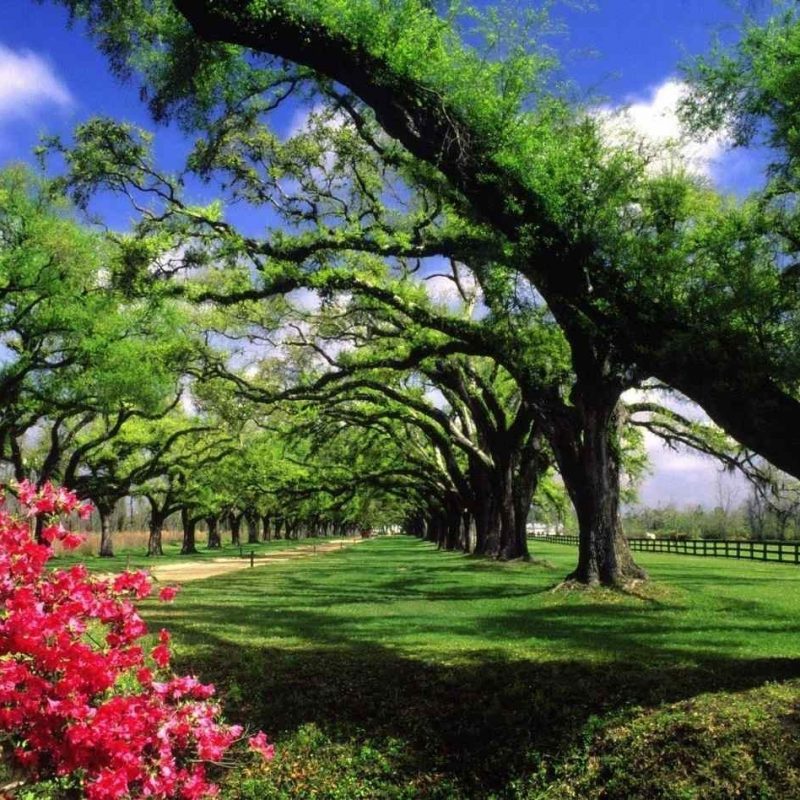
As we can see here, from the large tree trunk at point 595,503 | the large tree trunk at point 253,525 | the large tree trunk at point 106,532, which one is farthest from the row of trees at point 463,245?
the large tree trunk at point 253,525

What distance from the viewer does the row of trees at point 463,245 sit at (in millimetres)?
8539

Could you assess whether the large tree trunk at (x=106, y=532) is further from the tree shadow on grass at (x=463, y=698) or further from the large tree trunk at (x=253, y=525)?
the tree shadow on grass at (x=463, y=698)

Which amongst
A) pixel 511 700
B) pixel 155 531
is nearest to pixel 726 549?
pixel 155 531

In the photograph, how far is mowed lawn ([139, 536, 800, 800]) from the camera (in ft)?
22.4

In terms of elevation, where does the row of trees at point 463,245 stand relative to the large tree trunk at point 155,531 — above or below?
above

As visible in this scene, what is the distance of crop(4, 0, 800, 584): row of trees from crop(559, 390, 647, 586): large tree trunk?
0.16ft

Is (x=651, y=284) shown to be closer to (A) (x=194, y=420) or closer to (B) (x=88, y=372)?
(B) (x=88, y=372)

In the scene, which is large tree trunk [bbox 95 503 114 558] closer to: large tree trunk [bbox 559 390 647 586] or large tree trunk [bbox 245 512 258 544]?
A: large tree trunk [bbox 245 512 258 544]

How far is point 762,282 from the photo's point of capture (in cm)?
873

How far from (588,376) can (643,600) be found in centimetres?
479

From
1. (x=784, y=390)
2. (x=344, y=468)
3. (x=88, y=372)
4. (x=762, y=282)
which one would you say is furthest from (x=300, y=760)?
(x=344, y=468)

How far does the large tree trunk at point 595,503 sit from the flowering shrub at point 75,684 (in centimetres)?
1321


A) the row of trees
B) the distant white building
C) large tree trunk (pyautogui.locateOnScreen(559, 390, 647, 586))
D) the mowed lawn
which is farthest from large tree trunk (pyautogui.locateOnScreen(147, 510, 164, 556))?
the distant white building

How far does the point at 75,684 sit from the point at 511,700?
5.26 m
